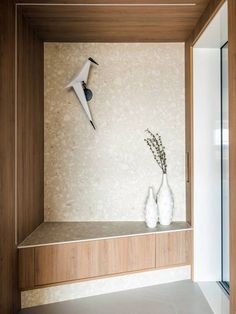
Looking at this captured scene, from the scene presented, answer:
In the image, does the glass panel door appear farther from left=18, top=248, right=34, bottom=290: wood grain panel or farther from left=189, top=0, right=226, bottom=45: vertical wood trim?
left=18, top=248, right=34, bottom=290: wood grain panel

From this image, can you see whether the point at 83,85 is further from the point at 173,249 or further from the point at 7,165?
the point at 173,249

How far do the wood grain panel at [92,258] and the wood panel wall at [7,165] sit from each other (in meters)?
0.26

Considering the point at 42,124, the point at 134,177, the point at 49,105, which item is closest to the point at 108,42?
→ the point at 49,105

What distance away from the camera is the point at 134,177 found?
3.25m

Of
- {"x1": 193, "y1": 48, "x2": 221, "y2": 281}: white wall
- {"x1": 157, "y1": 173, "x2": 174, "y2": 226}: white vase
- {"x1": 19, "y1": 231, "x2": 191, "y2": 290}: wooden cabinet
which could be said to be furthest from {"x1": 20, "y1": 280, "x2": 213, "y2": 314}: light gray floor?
{"x1": 157, "y1": 173, "x2": 174, "y2": 226}: white vase

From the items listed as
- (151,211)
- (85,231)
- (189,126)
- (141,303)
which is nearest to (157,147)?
(189,126)

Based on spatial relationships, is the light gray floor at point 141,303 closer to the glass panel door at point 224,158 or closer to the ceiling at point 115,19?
the glass panel door at point 224,158

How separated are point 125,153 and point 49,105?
38.1 inches

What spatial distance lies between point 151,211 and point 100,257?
68 centimetres

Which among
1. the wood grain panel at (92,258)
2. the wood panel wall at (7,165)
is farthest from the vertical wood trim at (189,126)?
the wood panel wall at (7,165)

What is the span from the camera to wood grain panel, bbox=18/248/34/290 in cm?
245

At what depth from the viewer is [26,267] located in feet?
8.08

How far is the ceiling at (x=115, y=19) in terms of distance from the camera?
7.86ft

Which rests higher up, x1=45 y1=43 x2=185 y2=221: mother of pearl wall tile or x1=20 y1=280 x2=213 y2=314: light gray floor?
x1=45 y1=43 x2=185 y2=221: mother of pearl wall tile
